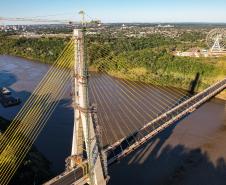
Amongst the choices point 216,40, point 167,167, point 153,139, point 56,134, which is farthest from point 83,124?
point 216,40

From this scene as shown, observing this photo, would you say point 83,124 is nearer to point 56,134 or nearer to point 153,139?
point 56,134

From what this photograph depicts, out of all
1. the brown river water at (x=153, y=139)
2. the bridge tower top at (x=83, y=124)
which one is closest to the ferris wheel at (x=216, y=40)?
the brown river water at (x=153, y=139)

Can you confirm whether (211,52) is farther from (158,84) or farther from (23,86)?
(23,86)

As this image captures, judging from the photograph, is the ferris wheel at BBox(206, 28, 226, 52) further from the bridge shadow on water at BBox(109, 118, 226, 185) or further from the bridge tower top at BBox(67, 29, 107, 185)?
the bridge tower top at BBox(67, 29, 107, 185)

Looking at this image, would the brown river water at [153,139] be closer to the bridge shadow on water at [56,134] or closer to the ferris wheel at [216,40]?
the bridge shadow on water at [56,134]

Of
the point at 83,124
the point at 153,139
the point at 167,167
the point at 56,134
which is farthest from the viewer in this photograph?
the point at 56,134

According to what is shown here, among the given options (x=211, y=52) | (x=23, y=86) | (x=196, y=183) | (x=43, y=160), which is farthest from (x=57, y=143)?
(x=211, y=52)
